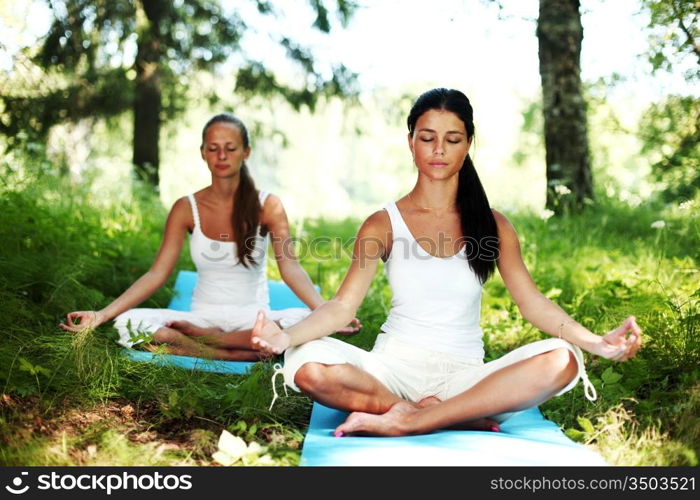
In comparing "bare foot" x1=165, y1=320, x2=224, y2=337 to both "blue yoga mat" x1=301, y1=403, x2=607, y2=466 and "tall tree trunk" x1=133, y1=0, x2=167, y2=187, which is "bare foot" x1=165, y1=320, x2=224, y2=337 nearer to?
"blue yoga mat" x1=301, y1=403, x2=607, y2=466

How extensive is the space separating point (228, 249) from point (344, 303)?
157 centimetres

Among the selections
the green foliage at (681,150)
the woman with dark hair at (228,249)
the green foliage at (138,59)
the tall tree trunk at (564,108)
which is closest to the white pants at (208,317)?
the woman with dark hair at (228,249)

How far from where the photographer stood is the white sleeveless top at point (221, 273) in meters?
4.27

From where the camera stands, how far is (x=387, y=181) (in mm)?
37469

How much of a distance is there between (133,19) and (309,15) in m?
1.99

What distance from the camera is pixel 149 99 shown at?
9.17m

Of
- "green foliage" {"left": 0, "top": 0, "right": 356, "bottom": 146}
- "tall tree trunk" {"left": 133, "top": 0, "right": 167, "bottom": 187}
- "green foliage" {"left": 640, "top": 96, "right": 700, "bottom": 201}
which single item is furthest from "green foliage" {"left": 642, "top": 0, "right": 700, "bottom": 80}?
"tall tree trunk" {"left": 133, "top": 0, "right": 167, "bottom": 187}

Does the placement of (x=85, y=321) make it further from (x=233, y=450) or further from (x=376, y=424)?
(x=376, y=424)

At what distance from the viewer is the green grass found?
2.63 meters

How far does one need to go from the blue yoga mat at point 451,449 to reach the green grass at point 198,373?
0.11 meters

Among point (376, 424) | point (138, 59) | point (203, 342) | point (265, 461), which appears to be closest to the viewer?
point (265, 461)

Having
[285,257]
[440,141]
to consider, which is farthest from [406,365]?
[285,257]
